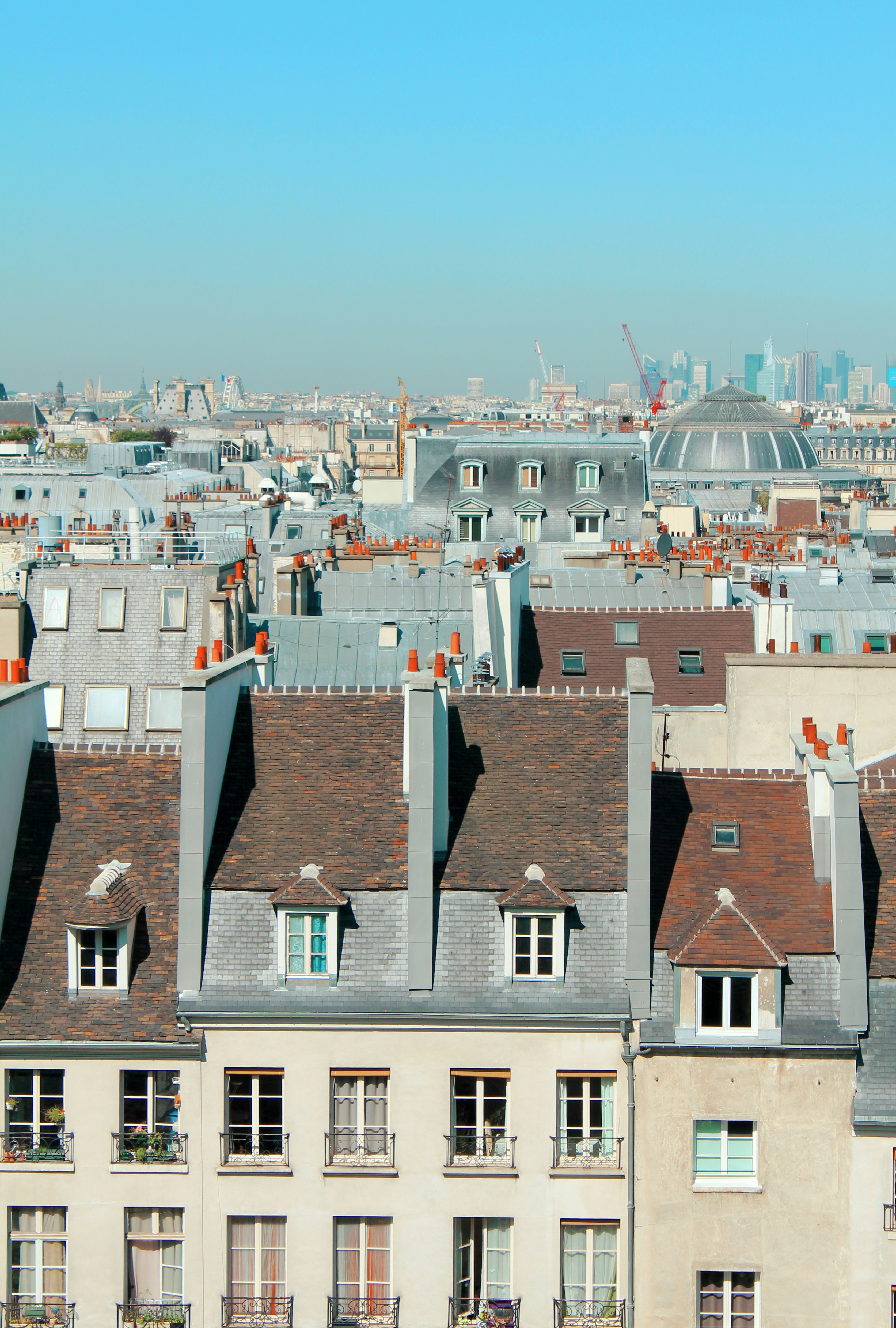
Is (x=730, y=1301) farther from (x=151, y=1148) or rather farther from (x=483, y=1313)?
(x=151, y=1148)

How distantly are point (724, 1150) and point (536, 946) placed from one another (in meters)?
3.84

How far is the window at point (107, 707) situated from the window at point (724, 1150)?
2261cm

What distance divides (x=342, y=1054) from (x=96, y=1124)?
3.61 metres

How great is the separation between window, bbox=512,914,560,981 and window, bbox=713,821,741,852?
129 inches

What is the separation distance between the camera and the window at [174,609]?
142 feet

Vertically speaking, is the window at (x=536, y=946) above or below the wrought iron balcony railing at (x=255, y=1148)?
above

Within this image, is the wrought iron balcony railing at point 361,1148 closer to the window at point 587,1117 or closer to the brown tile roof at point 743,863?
the window at point 587,1117

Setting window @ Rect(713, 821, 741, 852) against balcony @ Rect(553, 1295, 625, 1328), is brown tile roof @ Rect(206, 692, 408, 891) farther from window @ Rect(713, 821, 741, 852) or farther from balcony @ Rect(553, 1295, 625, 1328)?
balcony @ Rect(553, 1295, 625, 1328)

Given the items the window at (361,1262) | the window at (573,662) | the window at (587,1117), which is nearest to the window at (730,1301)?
the window at (587,1117)

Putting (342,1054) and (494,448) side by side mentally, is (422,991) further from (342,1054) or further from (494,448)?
(494,448)

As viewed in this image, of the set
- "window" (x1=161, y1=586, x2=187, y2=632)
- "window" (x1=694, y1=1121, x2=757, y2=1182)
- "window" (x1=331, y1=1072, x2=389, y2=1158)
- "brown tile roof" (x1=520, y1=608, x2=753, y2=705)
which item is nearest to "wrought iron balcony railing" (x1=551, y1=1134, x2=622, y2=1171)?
"window" (x1=694, y1=1121, x2=757, y2=1182)

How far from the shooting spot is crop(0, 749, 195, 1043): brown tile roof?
24656 mm

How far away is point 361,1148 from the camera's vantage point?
24.4 meters

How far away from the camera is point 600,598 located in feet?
179
